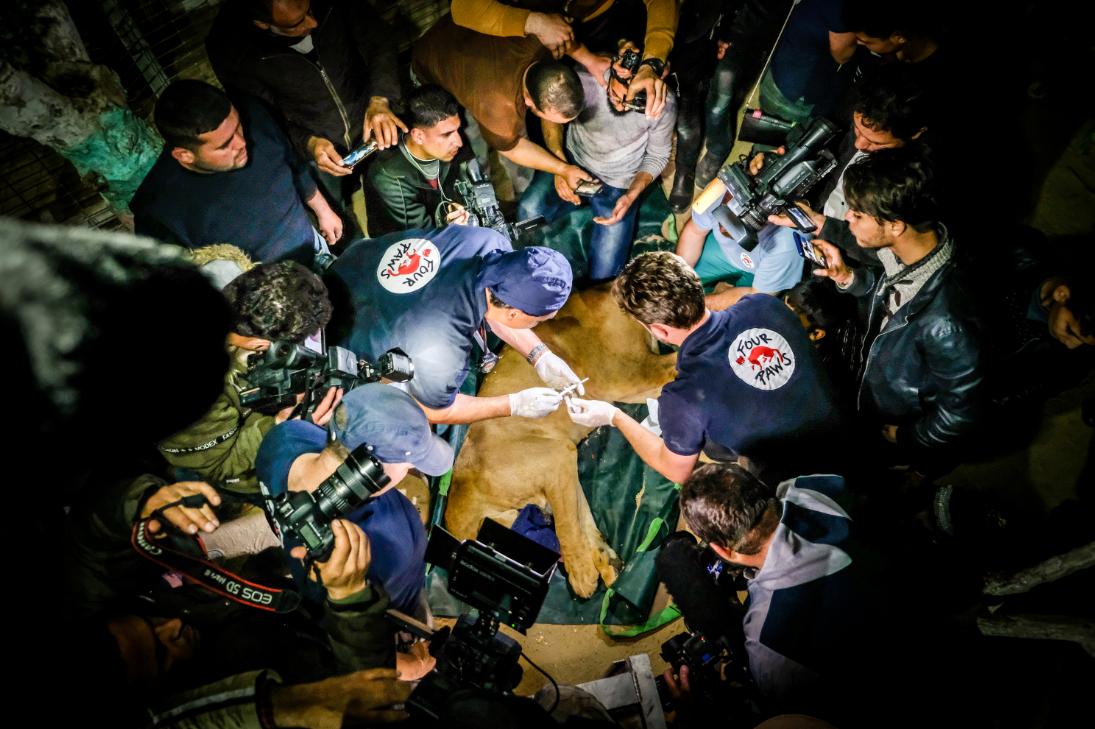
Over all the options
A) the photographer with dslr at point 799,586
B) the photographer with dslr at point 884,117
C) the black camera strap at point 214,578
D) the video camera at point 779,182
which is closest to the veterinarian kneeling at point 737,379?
the photographer with dslr at point 799,586

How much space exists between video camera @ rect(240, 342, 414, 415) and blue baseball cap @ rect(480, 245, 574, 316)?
2.77 ft

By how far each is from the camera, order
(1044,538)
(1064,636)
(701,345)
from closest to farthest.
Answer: (1064,636), (1044,538), (701,345)

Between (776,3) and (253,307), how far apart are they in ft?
14.4

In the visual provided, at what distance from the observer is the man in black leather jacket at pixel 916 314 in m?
2.67

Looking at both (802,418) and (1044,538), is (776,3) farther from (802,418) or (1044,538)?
(1044,538)

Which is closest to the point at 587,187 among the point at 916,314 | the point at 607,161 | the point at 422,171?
Result: the point at 607,161

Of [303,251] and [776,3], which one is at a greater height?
[776,3]

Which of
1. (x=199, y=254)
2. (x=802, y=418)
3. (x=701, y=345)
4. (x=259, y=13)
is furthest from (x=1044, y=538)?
(x=259, y=13)

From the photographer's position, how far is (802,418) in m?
2.81

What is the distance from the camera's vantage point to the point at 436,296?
326 cm

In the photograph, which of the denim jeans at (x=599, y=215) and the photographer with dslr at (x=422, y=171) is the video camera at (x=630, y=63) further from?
the photographer with dslr at (x=422, y=171)

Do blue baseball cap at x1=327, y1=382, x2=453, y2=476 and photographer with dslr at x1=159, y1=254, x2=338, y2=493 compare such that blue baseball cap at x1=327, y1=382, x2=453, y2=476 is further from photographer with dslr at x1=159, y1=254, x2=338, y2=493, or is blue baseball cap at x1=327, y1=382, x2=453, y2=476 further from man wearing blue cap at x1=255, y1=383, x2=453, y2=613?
photographer with dslr at x1=159, y1=254, x2=338, y2=493

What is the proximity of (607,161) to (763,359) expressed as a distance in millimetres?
2425

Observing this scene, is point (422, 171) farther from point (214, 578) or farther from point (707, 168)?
point (214, 578)
